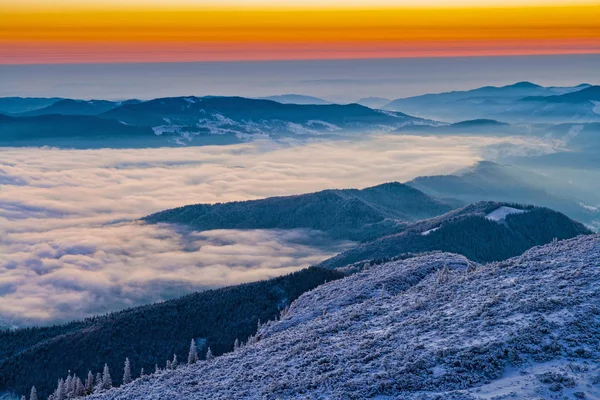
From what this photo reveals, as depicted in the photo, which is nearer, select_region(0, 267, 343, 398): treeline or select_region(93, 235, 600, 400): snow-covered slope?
select_region(93, 235, 600, 400): snow-covered slope

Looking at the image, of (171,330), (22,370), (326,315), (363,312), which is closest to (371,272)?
(326,315)

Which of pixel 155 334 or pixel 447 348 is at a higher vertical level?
pixel 447 348

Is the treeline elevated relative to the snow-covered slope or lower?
lower

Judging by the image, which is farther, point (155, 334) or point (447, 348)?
point (155, 334)

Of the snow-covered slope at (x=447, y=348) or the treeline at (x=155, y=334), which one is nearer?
the snow-covered slope at (x=447, y=348)

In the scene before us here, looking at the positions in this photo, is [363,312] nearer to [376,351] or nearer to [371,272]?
[376,351]
